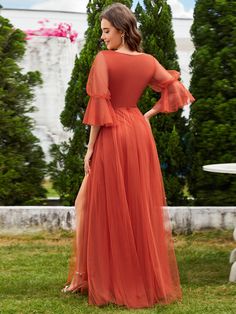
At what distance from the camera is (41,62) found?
1318 cm

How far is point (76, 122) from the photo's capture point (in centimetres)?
816

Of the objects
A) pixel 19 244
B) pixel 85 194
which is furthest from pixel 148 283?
pixel 19 244

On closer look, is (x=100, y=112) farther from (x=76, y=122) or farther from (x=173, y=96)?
(x=76, y=122)

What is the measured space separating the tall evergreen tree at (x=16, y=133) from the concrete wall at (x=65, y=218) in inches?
16.2

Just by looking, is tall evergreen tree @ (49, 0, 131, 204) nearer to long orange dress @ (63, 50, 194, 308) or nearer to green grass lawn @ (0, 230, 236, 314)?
green grass lawn @ (0, 230, 236, 314)

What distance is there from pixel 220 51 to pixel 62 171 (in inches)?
Result: 81.8

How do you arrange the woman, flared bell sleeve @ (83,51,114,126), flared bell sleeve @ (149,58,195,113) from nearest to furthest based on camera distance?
1. flared bell sleeve @ (83,51,114,126)
2. the woman
3. flared bell sleeve @ (149,58,195,113)

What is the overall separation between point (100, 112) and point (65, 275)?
5.58 ft

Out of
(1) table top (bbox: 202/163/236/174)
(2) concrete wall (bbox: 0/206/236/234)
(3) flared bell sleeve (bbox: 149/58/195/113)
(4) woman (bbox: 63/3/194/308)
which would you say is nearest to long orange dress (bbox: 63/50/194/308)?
(4) woman (bbox: 63/3/194/308)

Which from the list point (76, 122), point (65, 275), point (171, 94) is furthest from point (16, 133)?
point (171, 94)

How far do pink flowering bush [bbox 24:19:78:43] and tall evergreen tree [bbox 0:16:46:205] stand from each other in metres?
4.66

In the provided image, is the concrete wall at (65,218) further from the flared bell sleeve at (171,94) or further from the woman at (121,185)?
the woman at (121,185)

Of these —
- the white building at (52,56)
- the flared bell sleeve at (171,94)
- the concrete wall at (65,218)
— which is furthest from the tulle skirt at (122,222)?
the white building at (52,56)

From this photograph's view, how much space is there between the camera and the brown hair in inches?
191
